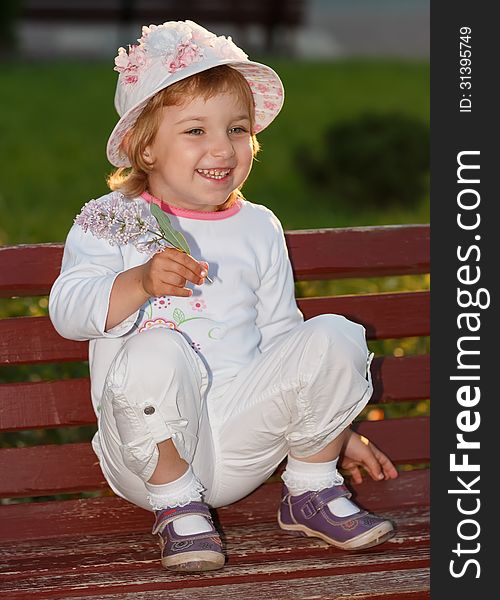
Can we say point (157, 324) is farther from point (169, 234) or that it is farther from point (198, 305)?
point (169, 234)

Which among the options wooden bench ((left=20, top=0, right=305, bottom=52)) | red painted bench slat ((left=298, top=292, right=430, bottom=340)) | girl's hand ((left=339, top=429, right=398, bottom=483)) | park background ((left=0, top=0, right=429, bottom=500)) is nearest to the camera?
girl's hand ((left=339, top=429, right=398, bottom=483))

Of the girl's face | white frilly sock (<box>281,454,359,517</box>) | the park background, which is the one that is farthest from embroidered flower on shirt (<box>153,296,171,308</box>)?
the park background

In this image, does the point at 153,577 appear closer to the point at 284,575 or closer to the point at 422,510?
the point at 284,575

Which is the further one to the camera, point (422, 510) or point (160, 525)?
point (422, 510)

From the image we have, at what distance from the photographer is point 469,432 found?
126 inches

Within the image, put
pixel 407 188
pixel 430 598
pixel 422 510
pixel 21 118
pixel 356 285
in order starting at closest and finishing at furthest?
1. pixel 430 598
2. pixel 422 510
3. pixel 356 285
4. pixel 407 188
5. pixel 21 118

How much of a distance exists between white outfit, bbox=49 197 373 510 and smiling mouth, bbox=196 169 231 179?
0.13m

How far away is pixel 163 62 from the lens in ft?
10.2

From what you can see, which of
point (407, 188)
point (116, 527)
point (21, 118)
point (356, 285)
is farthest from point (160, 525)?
→ point (21, 118)

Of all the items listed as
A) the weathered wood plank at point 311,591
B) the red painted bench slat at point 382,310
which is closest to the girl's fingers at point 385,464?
the red painted bench slat at point 382,310

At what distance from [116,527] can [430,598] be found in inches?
34.0

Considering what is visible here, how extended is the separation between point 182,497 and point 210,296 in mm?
508

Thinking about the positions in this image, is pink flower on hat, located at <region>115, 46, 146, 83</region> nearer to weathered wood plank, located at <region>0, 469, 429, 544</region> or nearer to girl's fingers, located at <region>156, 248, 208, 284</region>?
girl's fingers, located at <region>156, 248, 208, 284</region>

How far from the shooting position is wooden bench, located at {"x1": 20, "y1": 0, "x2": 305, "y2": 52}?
17.4m
